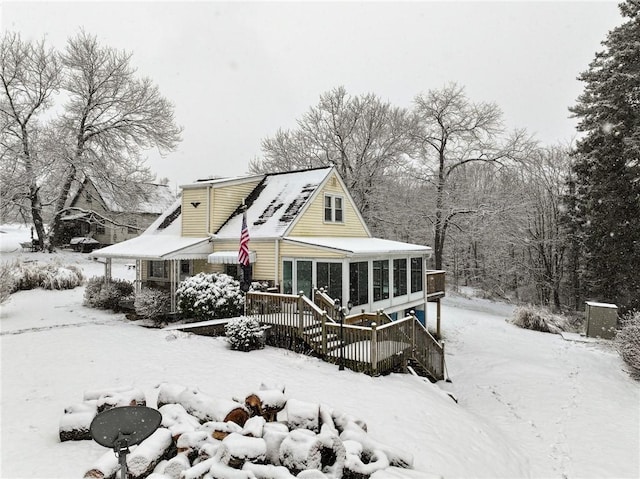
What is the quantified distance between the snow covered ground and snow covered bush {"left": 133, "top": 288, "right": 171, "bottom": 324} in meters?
0.82

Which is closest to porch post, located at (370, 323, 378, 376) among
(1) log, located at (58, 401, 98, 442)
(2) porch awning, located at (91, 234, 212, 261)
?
(1) log, located at (58, 401, 98, 442)

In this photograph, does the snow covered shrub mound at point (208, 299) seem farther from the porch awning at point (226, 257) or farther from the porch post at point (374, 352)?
the porch post at point (374, 352)

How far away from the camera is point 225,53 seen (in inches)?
1013

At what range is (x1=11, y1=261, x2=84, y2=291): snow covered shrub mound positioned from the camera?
1800cm

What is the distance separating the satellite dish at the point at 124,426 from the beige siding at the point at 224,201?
13.6 meters

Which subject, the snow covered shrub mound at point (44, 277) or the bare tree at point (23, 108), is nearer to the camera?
the snow covered shrub mound at point (44, 277)

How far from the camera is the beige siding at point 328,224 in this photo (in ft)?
53.9

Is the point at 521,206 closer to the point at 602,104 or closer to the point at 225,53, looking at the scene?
the point at 602,104

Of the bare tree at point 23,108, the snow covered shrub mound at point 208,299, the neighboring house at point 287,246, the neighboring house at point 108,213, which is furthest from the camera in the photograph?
the neighboring house at point 108,213

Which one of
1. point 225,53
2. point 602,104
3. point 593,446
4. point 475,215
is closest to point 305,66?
point 225,53

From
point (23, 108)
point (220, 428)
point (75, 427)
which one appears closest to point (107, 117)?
point (23, 108)

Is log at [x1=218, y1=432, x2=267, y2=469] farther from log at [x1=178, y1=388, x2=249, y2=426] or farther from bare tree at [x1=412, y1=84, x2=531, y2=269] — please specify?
bare tree at [x1=412, y1=84, x2=531, y2=269]

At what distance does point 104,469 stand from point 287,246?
1109 cm

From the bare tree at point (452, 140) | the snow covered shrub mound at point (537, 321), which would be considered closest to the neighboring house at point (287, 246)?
the snow covered shrub mound at point (537, 321)
